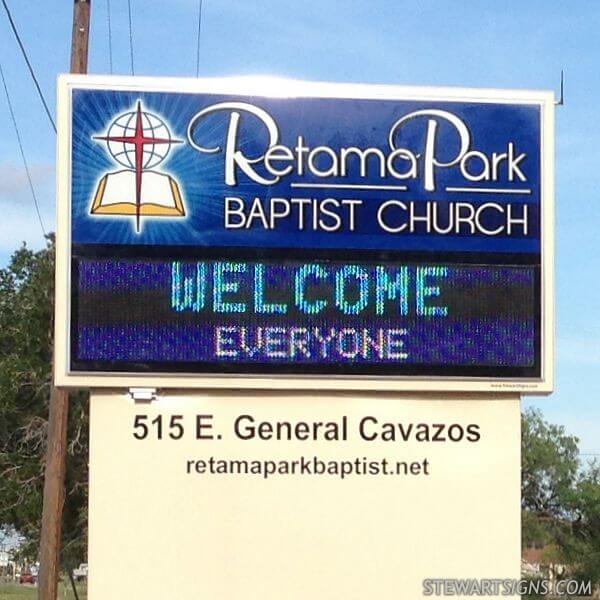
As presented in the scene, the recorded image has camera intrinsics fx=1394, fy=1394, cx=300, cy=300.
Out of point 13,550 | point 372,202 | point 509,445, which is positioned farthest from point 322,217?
point 13,550

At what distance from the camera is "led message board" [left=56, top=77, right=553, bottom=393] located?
945cm

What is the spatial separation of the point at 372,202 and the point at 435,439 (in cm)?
174

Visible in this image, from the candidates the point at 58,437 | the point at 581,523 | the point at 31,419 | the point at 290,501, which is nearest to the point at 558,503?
the point at 581,523

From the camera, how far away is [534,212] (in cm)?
995

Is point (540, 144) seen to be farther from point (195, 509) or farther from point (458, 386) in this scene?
point (195, 509)

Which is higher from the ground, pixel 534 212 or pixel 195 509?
pixel 534 212

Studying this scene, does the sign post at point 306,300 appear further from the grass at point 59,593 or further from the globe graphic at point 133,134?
the grass at point 59,593

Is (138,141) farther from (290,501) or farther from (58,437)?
(58,437)

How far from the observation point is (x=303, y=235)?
9.66 metres

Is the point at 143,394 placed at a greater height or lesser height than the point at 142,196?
lesser

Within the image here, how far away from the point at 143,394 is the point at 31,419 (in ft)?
66.4

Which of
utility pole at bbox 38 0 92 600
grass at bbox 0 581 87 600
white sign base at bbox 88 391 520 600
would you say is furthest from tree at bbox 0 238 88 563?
white sign base at bbox 88 391 520 600

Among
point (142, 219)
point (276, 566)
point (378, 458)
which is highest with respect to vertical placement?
point (142, 219)

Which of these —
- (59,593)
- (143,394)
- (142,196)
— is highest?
(142,196)
